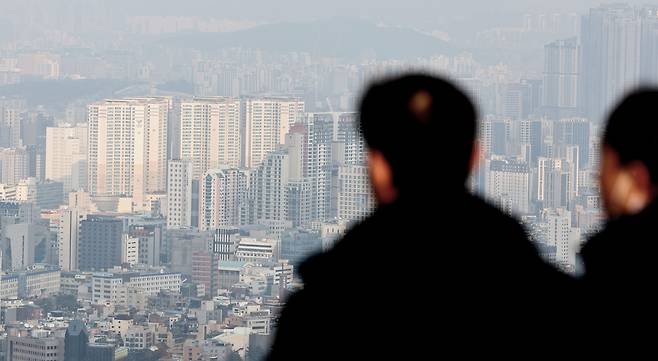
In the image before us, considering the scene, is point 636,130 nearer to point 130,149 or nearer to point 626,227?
point 626,227

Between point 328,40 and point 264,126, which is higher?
point 328,40

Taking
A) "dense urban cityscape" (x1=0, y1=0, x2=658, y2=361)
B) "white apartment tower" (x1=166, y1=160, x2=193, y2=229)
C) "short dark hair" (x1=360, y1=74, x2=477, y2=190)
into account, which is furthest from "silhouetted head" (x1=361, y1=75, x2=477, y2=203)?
"white apartment tower" (x1=166, y1=160, x2=193, y2=229)

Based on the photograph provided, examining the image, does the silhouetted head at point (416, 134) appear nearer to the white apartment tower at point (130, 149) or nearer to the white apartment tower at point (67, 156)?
the white apartment tower at point (130, 149)

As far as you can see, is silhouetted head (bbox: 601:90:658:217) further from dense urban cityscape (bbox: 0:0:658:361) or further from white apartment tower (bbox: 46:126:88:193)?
white apartment tower (bbox: 46:126:88:193)

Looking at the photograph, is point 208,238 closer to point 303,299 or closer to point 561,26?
point 561,26

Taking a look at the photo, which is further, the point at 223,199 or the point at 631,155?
the point at 223,199

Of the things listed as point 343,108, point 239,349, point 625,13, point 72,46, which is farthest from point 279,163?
point 72,46

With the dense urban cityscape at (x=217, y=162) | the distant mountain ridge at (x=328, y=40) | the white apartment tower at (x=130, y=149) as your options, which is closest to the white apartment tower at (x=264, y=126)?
the dense urban cityscape at (x=217, y=162)

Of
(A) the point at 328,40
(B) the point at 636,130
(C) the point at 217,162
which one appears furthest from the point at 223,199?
(B) the point at 636,130
